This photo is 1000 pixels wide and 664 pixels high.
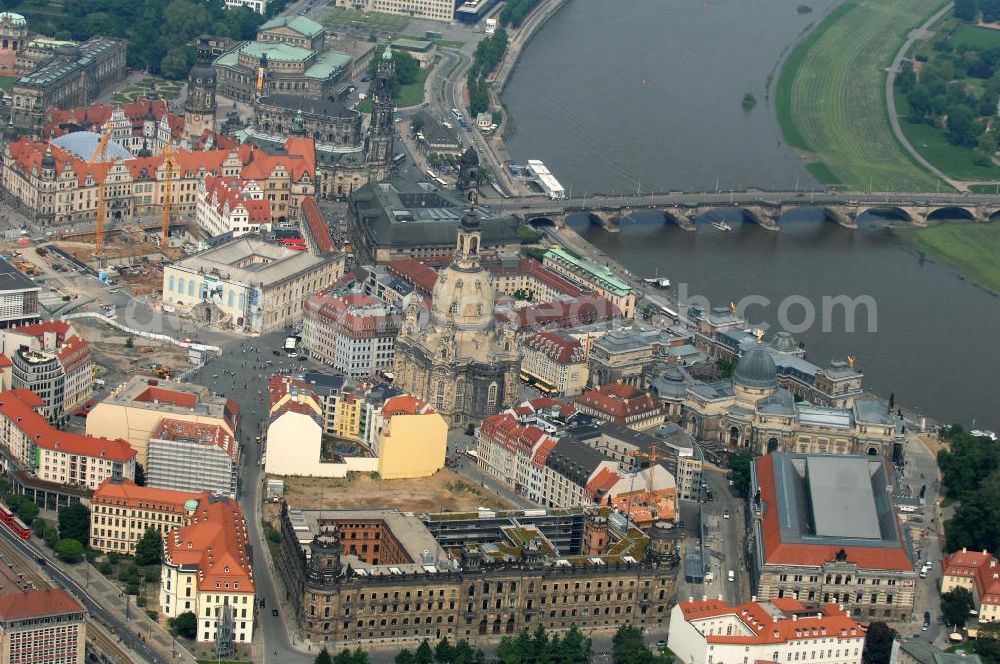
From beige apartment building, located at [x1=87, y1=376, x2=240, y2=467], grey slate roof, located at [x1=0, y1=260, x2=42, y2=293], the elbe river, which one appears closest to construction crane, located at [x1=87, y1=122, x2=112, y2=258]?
grey slate roof, located at [x1=0, y1=260, x2=42, y2=293]

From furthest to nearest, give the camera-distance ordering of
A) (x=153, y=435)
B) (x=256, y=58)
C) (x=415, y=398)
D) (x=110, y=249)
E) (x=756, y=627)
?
(x=256, y=58) < (x=110, y=249) < (x=415, y=398) < (x=153, y=435) < (x=756, y=627)

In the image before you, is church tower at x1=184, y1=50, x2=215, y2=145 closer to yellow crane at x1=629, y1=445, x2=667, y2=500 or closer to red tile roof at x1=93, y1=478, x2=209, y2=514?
yellow crane at x1=629, y1=445, x2=667, y2=500

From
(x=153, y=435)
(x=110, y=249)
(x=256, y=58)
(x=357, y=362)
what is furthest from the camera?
(x=256, y=58)

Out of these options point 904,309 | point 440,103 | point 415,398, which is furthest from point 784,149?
point 415,398

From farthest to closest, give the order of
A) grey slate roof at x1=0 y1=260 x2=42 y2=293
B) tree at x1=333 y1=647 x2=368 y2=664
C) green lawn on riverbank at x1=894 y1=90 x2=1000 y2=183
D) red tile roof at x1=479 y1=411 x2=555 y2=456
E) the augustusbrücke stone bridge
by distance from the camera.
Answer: green lawn on riverbank at x1=894 y1=90 x2=1000 y2=183 < the augustusbrücke stone bridge < grey slate roof at x1=0 y1=260 x2=42 y2=293 < red tile roof at x1=479 y1=411 x2=555 y2=456 < tree at x1=333 y1=647 x2=368 y2=664

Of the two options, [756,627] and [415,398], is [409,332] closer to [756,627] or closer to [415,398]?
[415,398]

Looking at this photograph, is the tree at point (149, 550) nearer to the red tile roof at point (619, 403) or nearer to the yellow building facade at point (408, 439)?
the yellow building facade at point (408, 439)

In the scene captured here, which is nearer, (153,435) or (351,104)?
(153,435)
